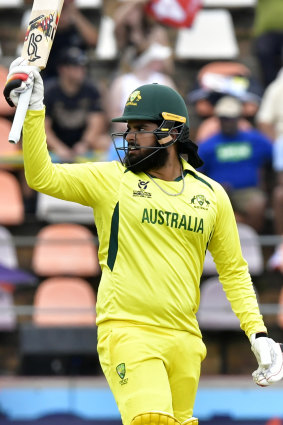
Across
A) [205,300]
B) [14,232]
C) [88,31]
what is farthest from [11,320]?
[88,31]

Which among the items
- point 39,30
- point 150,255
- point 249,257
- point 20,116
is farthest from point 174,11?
point 20,116

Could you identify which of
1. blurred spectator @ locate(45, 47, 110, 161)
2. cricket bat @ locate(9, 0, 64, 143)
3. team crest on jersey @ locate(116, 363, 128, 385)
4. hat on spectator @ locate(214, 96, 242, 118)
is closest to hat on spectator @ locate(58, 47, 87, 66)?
blurred spectator @ locate(45, 47, 110, 161)

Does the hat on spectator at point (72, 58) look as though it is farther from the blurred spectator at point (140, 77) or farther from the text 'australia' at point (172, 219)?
the text 'australia' at point (172, 219)

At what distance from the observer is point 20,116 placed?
15.3 ft

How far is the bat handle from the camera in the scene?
4.57 meters

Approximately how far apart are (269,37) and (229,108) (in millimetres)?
1578

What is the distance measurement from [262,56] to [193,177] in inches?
227

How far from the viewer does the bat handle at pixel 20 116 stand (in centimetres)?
457

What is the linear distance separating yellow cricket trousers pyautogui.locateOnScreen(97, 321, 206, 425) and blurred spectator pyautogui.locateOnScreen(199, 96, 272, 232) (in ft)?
13.7

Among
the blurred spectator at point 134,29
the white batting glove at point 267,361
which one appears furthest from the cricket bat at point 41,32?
the blurred spectator at point 134,29

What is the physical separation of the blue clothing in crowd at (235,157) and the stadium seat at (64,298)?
1.50 meters

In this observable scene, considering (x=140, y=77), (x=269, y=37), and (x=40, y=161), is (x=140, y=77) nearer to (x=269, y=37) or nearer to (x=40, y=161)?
(x=269, y=37)

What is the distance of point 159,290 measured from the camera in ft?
16.8

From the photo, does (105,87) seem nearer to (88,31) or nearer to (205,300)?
(88,31)
